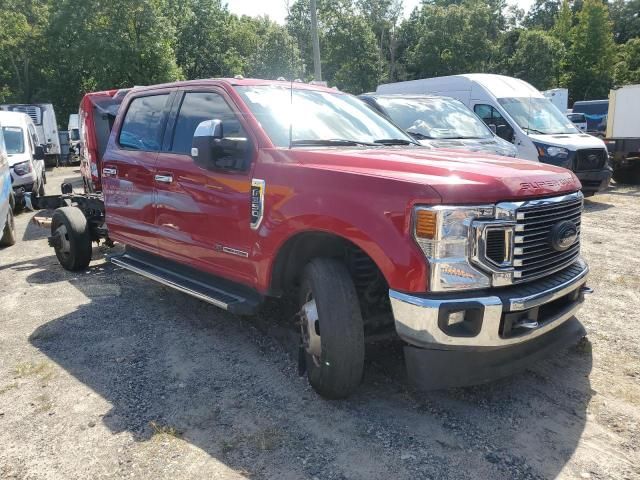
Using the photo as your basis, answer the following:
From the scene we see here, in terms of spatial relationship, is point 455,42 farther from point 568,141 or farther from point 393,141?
point 393,141

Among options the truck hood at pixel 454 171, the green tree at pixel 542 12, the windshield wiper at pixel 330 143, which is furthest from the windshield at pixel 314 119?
the green tree at pixel 542 12

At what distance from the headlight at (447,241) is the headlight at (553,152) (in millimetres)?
7762

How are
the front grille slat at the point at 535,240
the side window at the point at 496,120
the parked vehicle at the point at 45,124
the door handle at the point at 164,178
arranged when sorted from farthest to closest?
1. the parked vehicle at the point at 45,124
2. the side window at the point at 496,120
3. the door handle at the point at 164,178
4. the front grille slat at the point at 535,240

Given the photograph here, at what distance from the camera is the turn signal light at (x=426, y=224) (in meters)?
2.68

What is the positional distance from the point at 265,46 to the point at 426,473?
123 ft

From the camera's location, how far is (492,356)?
296cm

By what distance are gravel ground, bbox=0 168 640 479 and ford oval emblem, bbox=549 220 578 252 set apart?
3.27ft

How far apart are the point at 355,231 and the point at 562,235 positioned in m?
1.19

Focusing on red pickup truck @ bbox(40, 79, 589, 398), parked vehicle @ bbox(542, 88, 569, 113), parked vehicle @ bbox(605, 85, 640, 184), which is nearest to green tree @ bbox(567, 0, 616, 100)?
parked vehicle @ bbox(542, 88, 569, 113)

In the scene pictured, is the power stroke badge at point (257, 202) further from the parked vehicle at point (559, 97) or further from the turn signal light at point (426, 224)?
the parked vehicle at point (559, 97)

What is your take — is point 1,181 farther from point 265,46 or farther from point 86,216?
point 265,46

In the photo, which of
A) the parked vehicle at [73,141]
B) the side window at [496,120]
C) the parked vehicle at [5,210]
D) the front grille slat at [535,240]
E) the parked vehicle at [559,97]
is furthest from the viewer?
the parked vehicle at [559,97]

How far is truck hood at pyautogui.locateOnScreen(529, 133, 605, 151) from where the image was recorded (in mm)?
9679

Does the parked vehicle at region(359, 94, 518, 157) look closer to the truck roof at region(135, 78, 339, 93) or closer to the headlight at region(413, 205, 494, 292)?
the truck roof at region(135, 78, 339, 93)
